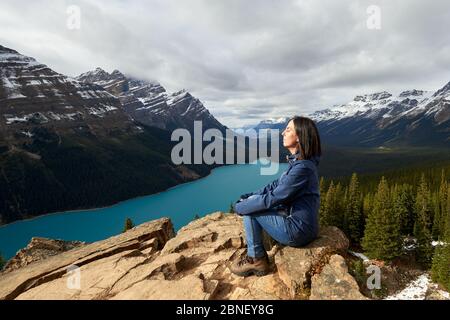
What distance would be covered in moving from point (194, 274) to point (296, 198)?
3.75m

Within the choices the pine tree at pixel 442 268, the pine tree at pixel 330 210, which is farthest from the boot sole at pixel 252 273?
the pine tree at pixel 330 210

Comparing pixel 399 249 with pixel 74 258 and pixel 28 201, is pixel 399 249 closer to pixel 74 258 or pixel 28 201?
pixel 74 258

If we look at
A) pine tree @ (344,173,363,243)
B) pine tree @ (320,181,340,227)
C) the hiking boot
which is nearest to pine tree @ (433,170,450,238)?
pine tree @ (344,173,363,243)

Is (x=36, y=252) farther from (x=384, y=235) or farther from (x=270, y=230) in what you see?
(x=384, y=235)

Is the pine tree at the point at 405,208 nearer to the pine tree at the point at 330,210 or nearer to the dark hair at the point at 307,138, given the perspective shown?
the pine tree at the point at 330,210

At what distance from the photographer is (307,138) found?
7684mm

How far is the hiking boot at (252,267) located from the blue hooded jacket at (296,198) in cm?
136

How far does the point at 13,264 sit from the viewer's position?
→ 54.6 ft

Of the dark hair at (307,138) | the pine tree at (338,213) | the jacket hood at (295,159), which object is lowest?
the pine tree at (338,213)

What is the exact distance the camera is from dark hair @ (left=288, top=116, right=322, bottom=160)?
766cm

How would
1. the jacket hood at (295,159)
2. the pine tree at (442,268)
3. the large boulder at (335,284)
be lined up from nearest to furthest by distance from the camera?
the large boulder at (335,284) → the jacket hood at (295,159) → the pine tree at (442,268)

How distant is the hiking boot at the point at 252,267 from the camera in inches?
328

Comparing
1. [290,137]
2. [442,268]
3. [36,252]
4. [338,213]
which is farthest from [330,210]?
[290,137]

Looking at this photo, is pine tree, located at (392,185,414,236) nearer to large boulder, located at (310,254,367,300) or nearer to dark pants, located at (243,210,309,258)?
large boulder, located at (310,254,367,300)
